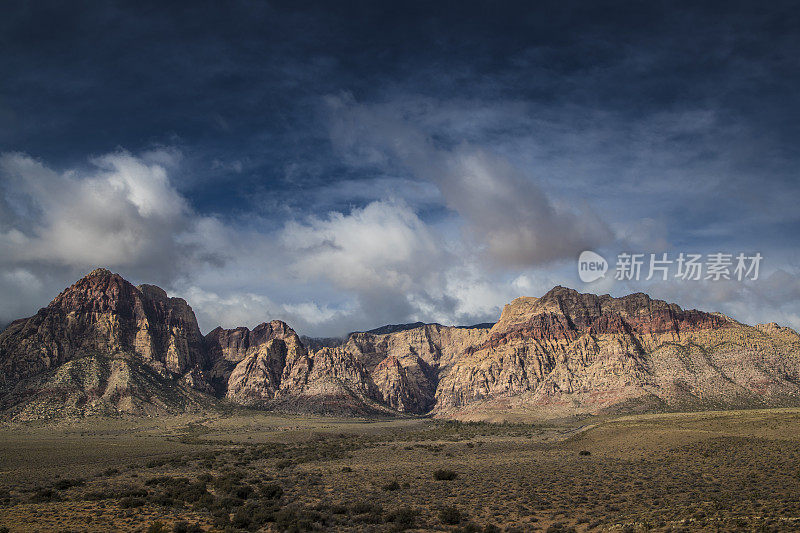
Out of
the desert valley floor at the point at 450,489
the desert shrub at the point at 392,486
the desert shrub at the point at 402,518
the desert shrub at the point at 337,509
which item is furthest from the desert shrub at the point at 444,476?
the desert shrub at the point at 402,518

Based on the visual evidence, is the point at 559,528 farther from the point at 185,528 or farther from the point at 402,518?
the point at 185,528

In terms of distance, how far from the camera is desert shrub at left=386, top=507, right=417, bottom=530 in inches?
1238

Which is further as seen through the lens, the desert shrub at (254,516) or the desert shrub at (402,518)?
the desert shrub at (254,516)

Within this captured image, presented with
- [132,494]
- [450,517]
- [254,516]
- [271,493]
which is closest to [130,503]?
[132,494]

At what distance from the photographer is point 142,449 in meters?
94.8

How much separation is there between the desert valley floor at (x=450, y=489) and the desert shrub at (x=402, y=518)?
0.33ft

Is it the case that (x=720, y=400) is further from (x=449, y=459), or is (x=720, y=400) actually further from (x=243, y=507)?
(x=243, y=507)

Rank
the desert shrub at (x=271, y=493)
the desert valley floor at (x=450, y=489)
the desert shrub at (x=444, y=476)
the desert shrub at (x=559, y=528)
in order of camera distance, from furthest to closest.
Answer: the desert shrub at (x=444, y=476) < the desert shrub at (x=271, y=493) < the desert valley floor at (x=450, y=489) < the desert shrub at (x=559, y=528)

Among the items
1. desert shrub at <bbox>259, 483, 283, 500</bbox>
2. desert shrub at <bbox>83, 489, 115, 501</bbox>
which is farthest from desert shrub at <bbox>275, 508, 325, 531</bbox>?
desert shrub at <bbox>83, 489, 115, 501</bbox>

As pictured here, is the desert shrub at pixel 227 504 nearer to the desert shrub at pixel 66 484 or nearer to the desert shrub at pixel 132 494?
the desert shrub at pixel 132 494

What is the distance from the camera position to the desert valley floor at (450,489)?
31.3 metres

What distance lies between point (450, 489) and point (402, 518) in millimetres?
13385

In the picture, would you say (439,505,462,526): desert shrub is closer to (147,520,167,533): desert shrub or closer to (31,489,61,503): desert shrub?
(147,520,167,533): desert shrub

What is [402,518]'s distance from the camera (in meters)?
32.4
